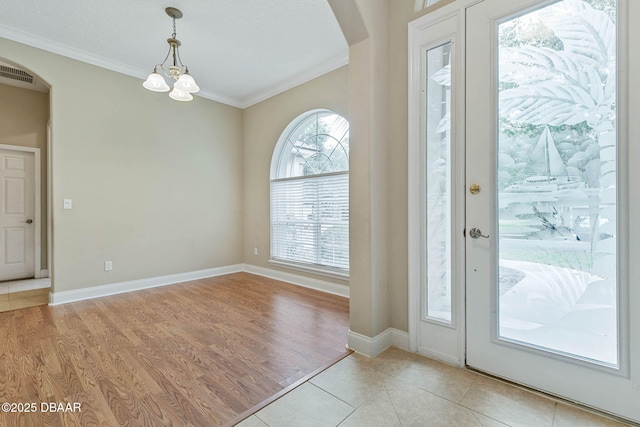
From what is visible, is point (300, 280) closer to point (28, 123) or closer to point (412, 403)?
point (412, 403)

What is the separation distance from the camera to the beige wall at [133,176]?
130 inches

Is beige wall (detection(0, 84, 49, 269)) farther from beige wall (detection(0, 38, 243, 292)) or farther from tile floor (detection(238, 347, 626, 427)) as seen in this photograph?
tile floor (detection(238, 347, 626, 427))

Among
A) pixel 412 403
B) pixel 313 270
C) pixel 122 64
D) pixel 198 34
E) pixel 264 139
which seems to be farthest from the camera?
pixel 264 139

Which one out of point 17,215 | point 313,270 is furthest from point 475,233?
point 17,215

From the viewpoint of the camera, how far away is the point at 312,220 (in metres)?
4.05

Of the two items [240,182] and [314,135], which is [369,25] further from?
[240,182]

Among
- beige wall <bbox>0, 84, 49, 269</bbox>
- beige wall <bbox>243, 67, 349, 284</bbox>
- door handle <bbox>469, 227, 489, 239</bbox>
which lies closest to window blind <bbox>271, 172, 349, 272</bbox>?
beige wall <bbox>243, 67, 349, 284</bbox>

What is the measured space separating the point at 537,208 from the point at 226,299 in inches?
125

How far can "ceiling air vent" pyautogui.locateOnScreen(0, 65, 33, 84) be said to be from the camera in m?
3.70

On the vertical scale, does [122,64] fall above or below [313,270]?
above

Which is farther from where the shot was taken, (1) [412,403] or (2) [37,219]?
(2) [37,219]

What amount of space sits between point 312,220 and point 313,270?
70cm

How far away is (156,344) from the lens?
2270mm

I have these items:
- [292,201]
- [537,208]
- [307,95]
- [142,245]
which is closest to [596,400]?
[537,208]
